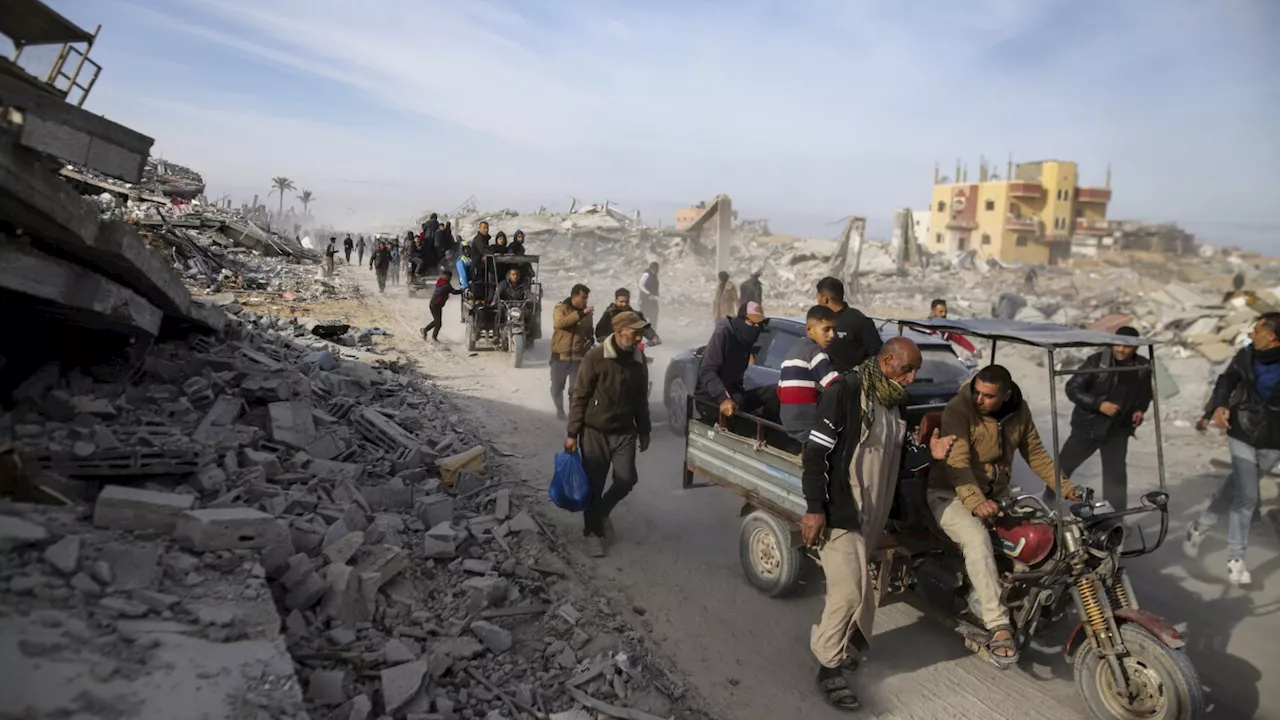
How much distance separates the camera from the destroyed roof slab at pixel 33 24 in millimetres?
4471

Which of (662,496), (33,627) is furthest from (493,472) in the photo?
(33,627)

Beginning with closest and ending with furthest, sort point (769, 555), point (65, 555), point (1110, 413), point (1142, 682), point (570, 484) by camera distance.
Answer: point (65, 555) < point (1142, 682) < point (769, 555) < point (570, 484) < point (1110, 413)

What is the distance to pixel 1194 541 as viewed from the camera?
6281 mm

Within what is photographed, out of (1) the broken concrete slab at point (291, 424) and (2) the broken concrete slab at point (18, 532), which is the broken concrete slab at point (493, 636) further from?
(1) the broken concrete slab at point (291, 424)

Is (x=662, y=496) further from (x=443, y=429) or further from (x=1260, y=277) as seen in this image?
(x=1260, y=277)

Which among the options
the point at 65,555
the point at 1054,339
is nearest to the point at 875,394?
the point at 1054,339

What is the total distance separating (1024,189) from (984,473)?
48.4 m

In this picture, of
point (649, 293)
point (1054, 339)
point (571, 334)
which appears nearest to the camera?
point (1054, 339)

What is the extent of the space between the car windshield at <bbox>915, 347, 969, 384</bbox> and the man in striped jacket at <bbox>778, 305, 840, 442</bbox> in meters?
2.14

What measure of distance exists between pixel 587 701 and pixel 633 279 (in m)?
27.4

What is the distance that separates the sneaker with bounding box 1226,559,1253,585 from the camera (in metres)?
5.71

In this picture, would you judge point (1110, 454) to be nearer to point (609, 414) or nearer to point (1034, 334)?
point (1034, 334)

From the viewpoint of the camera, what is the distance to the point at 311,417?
19.9ft

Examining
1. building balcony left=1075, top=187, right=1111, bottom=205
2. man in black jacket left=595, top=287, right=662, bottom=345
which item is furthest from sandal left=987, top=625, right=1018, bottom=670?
building balcony left=1075, top=187, right=1111, bottom=205
